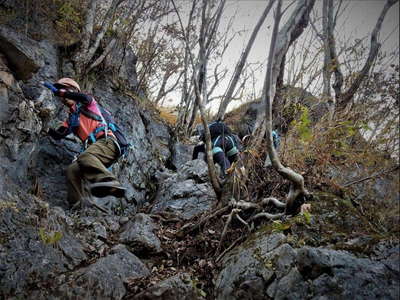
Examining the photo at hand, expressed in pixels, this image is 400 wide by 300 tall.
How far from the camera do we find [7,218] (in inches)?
126

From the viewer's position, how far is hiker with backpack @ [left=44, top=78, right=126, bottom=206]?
199 inches

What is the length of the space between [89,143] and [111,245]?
2.17 meters

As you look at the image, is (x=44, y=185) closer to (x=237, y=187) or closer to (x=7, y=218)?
(x=7, y=218)

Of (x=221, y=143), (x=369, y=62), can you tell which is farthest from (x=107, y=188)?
(x=369, y=62)

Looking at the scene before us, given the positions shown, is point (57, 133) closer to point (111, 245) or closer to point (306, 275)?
point (111, 245)

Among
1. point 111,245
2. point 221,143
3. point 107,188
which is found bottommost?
point 111,245

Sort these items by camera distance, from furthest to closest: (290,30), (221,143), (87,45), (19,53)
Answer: (87,45) → (221,143) → (19,53) → (290,30)

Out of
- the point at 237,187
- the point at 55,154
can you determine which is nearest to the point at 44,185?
the point at 55,154

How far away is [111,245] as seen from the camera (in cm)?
420

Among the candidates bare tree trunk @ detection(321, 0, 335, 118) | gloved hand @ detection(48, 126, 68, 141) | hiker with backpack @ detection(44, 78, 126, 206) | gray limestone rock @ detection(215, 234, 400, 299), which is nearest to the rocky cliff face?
gray limestone rock @ detection(215, 234, 400, 299)

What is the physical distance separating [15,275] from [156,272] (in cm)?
156

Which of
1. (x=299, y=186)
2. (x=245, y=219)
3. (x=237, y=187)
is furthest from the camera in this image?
(x=237, y=187)

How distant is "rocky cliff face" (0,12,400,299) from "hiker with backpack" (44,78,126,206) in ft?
1.42

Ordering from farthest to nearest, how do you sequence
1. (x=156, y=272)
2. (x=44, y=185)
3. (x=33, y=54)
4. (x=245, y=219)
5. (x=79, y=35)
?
1. (x=79, y=35)
2. (x=33, y=54)
3. (x=44, y=185)
4. (x=245, y=219)
5. (x=156, y=272)
